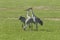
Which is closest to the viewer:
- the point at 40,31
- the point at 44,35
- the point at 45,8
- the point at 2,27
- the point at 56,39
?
the point at 56,39

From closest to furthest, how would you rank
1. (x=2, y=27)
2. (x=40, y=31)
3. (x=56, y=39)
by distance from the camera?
(x=56, y=39)
(x=40, y=31)
(x=2, y=27)

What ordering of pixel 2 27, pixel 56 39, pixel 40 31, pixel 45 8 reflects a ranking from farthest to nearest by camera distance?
pixel 45 8
pixel 2 27
pixel 40 31
pixel 56 39

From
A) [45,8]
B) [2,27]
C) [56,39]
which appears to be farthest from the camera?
[45,8]

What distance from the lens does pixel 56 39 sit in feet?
65.3

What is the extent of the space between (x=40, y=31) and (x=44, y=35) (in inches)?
68.1

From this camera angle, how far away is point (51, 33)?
22344 millimetres

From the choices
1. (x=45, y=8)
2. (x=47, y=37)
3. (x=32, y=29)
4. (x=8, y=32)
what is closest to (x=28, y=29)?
(x=32, y=29)

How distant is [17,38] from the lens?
2036 centimetres

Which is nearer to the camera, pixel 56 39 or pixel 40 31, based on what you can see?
pixel 56 39

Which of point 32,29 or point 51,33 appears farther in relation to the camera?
point 32,29

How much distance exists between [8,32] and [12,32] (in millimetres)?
329

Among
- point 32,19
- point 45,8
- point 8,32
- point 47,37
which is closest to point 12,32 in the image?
point 8,32

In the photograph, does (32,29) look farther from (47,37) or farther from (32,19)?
(47,37)

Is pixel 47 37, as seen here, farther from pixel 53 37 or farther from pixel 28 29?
pixel 28 29
